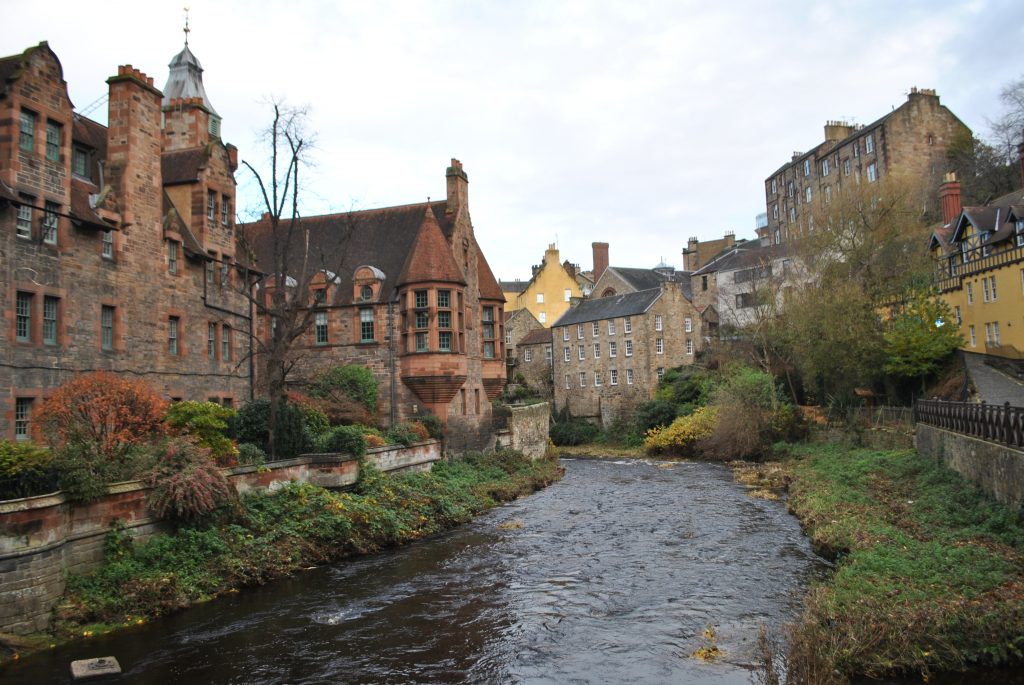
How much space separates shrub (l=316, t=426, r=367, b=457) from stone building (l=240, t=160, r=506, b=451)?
24.6 feet

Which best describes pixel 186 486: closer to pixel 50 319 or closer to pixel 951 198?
pixel 50 319

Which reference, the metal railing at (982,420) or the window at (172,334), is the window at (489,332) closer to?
the window at (172,334)

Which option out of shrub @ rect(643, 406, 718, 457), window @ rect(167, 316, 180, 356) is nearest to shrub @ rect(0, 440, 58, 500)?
window @ rect(167, 316, 180, 356)

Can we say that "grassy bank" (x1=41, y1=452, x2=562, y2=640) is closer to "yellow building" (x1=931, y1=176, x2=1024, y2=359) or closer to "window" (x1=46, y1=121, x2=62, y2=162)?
"window" (x1=46, y1=121, x2=62, y2=162)

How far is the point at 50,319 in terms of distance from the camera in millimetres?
20047

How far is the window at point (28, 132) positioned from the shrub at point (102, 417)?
6.28 meters

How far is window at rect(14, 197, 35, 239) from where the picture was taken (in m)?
18.9

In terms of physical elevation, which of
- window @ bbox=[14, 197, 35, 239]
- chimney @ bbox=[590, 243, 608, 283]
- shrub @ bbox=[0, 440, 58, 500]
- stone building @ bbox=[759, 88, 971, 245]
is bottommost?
shrub @ bbox=[0, 440, 58, 500]

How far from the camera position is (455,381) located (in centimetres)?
3177

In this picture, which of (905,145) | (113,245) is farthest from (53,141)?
(905,145)

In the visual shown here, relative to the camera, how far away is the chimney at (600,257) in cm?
7919

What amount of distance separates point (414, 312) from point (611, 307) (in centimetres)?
3363

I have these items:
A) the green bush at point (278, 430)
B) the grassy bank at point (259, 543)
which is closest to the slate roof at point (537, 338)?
the grassy bank at point (259, 543)

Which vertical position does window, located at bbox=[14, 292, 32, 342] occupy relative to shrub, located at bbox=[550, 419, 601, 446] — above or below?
above
